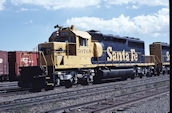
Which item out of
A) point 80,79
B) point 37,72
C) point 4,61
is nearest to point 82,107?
point 37,72

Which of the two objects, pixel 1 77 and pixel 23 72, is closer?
pixel 23 72

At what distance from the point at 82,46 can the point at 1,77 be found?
10637 millimetres

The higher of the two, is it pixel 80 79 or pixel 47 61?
pixel 47 61

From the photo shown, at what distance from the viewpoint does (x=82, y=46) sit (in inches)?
607

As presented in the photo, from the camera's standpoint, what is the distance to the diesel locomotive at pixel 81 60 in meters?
13.4

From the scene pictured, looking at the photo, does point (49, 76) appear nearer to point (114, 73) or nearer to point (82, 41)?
point (82, 41)

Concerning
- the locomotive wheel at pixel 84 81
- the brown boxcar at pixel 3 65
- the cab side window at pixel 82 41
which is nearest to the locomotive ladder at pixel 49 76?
the cab side window at pixel 82 41

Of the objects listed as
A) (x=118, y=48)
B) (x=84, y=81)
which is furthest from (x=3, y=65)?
(x=118, y=48)

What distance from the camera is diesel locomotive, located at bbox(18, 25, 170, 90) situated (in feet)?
44.0

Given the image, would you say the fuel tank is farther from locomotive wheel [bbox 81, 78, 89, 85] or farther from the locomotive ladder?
the locomotive ladder

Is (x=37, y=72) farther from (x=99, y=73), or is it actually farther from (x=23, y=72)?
(x=99, y=73)

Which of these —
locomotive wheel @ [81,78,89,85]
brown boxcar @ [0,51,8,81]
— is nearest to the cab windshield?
locomotive wheel @ [81,78,89,85]

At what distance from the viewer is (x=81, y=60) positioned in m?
15.4

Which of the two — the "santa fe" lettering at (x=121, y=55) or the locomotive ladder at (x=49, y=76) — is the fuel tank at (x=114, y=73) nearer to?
the "santa fe" lettering at (x=121, y=55)
